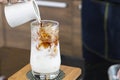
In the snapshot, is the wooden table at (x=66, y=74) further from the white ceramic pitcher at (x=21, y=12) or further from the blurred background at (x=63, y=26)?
the blurred background at (x=63, y=26)

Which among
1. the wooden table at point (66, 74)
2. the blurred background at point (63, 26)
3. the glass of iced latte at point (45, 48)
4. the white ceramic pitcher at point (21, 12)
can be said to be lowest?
the blurred background at point (63, 26)

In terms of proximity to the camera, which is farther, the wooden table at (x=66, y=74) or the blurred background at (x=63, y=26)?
the blurred background at (x=63, y=26)

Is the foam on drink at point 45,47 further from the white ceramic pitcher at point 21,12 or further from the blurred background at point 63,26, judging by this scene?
the blurred background at point 63,26

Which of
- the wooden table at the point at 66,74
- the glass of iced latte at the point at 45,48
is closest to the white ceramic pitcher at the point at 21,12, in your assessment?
the glass of iced latte at the point at 45,48

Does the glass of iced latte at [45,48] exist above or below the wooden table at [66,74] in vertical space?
above

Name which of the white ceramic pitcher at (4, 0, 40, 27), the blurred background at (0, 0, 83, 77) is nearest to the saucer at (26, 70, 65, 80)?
the white ceramic pitcher at (4, 0, 40, 27)

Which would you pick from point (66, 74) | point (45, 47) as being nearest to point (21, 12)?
point (45, 47)

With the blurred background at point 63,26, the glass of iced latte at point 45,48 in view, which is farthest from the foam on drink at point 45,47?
the blurred background at point 63,26

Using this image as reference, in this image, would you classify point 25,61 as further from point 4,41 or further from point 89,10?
point 4,41

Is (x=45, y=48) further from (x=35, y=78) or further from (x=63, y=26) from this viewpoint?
(x=63, y=26)

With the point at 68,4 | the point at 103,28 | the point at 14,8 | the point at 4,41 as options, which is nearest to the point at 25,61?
the point at 14,8
